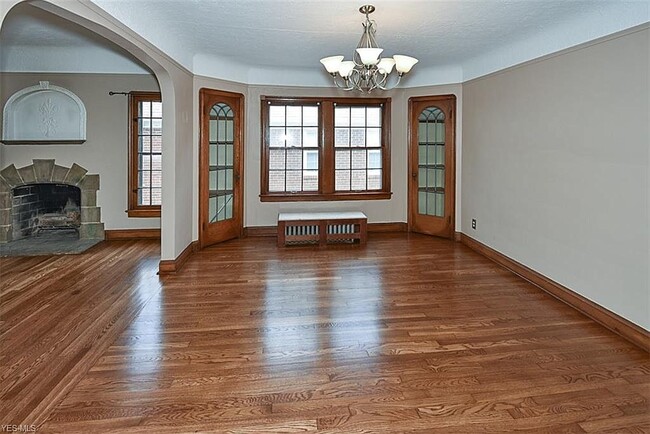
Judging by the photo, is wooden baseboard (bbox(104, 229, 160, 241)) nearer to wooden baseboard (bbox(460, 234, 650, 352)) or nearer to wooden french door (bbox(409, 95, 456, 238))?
wooden french door (bbox(409, 95, 456, 238))

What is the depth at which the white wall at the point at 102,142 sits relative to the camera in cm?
636

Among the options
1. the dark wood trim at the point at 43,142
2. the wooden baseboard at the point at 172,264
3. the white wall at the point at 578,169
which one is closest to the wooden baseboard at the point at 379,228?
the wooden baseboard at the point at 172,264

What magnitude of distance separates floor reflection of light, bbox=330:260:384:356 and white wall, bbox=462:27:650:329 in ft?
5.43

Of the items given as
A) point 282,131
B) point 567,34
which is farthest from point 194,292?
point 567,34

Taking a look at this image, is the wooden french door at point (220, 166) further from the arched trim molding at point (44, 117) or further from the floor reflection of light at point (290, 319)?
the arched trim molding at point (44, 117)

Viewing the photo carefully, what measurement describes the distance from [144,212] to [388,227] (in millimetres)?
3728

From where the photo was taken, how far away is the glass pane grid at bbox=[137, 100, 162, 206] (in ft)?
21.8

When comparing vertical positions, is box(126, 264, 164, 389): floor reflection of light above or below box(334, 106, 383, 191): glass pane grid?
below

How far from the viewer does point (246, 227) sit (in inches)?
275

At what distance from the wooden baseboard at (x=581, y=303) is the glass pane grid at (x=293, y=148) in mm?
2945

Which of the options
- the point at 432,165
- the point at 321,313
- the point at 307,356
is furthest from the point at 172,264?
the point at 432,165

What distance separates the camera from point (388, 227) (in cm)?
737

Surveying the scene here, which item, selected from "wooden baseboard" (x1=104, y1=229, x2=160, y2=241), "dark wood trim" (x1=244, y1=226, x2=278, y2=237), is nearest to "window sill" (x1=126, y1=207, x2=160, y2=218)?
"wooden baseboard" (x1=104, y1=229, x2=160, y2=241)

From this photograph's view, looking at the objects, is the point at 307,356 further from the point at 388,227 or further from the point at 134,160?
the point at 134,160
